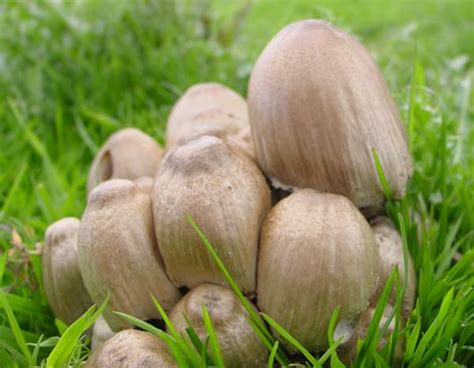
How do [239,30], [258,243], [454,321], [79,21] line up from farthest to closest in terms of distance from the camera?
[239,30]
[79,21]
[258,243]
[454,321]

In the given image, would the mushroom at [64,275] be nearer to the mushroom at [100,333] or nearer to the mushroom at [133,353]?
the mushroom at [100,333]

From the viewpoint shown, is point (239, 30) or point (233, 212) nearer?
point (233, 212)

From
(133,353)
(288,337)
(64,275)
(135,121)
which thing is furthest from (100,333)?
(135,121)

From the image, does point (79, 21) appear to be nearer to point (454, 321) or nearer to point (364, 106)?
point (364, 106)

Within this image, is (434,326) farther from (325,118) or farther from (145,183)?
(145,183)

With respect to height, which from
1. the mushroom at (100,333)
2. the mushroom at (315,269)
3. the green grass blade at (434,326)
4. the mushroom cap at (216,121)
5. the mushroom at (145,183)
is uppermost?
the mushroom cap at (216,121)

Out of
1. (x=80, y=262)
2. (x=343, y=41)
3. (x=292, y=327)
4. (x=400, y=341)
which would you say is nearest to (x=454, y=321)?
(x=400, y=341)

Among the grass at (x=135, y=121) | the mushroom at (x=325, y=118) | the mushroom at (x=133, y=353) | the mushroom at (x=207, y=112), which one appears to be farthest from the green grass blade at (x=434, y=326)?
the mushroom at (x=207, y=112)
